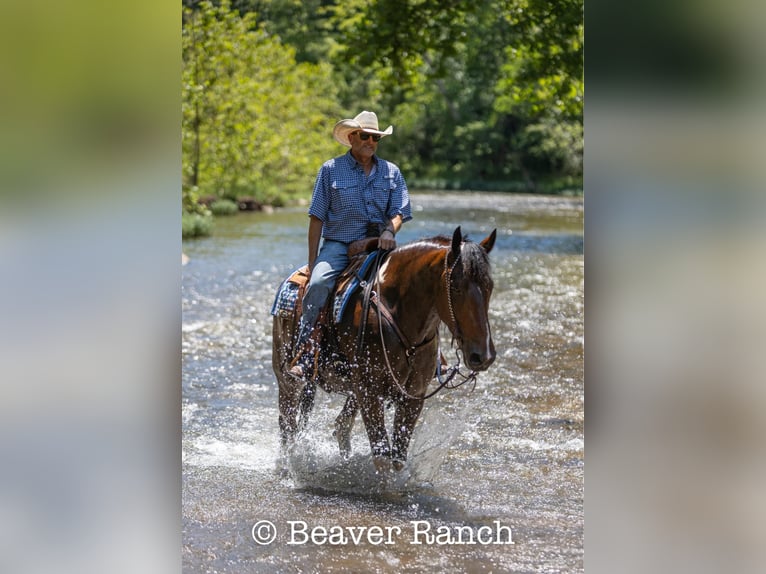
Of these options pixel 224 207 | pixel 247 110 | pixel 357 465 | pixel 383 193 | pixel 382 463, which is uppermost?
pixel 383 193

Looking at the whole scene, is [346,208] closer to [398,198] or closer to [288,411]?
[398,198]

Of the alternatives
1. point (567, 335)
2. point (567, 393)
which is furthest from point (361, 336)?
point (567, 335)

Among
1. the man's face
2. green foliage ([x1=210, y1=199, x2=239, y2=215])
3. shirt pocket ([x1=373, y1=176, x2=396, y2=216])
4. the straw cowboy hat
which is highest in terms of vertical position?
the straw cowboy hat

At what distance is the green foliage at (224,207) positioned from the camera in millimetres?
22481

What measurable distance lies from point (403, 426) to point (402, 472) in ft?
0.97

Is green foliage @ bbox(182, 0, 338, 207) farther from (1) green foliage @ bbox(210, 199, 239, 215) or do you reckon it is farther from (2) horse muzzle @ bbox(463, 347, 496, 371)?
(2) horse muzzle @ bbox(463, 347, 496, 371)

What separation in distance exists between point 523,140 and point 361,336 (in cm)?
1831

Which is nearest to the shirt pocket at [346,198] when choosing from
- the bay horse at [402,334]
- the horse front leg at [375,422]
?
the bay horse at [402,334]

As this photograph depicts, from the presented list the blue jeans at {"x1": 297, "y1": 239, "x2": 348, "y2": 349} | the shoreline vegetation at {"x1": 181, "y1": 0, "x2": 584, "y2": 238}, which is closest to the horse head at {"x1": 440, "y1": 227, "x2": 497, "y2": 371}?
the blue jeans at {"x1": 297, "y1": 239, "x2": 348, "y2": 349}

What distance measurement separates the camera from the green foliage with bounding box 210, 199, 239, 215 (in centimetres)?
2248

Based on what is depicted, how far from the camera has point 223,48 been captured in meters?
18.3

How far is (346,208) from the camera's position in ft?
18.7

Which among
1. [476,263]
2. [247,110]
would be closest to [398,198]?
[476,263]

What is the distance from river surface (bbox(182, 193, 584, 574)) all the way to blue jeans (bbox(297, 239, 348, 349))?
87 centimetres
